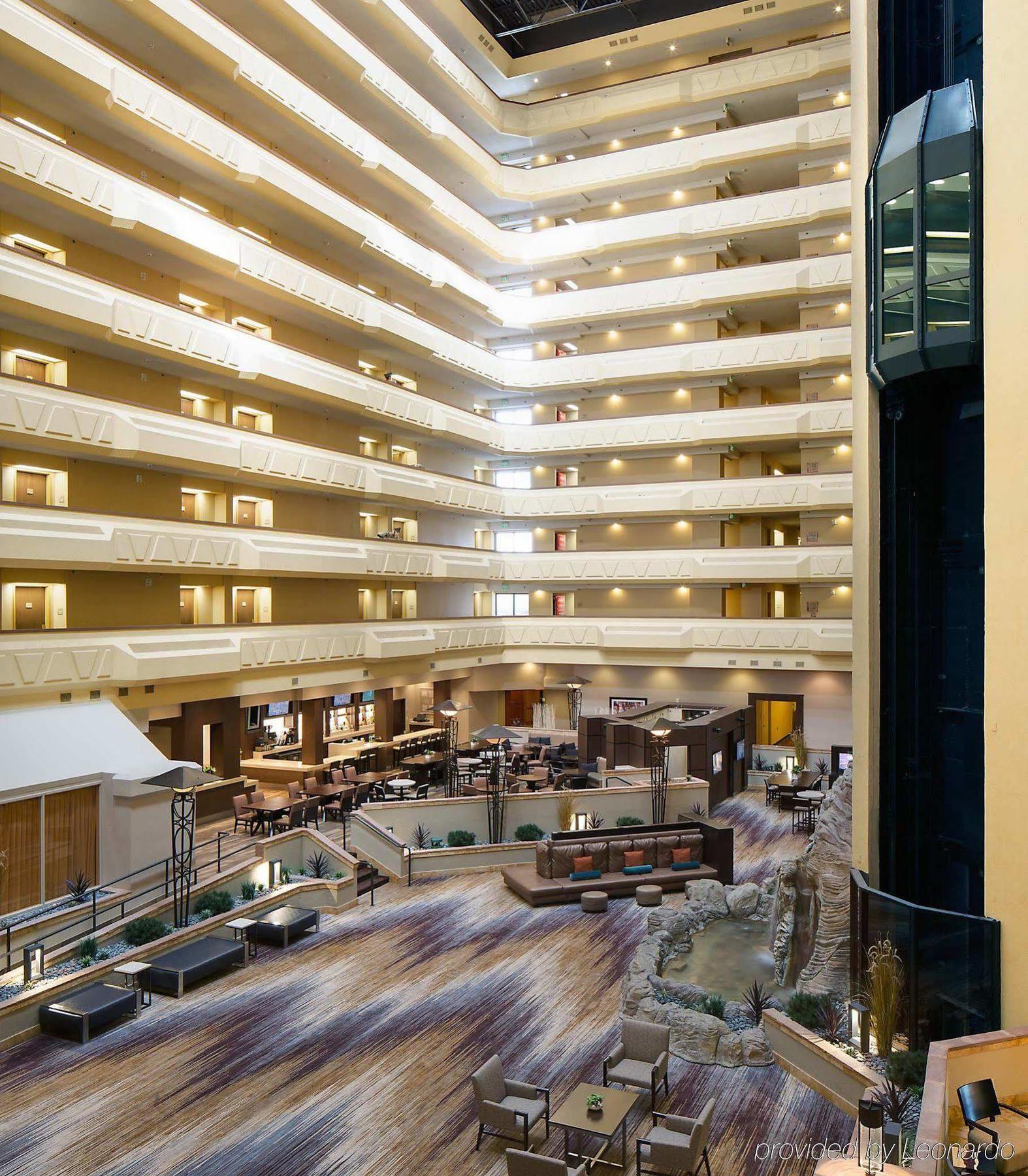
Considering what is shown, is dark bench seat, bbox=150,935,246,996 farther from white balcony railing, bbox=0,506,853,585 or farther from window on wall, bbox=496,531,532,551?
window on wall, bbox=496,531,532,551

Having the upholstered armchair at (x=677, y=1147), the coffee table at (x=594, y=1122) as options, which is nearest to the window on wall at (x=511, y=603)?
the coffee table at (x=594, y=1122)

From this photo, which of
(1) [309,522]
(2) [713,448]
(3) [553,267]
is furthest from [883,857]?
(3) [553,267]

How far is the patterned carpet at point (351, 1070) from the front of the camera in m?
9.51

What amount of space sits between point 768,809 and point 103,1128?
2041cm

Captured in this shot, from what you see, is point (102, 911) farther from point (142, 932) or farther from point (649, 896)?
point (649, 896)

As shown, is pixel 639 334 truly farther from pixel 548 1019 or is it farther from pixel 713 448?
pixel 548 1019

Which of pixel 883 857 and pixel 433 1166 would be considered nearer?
pixel 433 1166

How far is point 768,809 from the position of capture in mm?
26375

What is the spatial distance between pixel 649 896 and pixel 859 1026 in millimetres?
7205

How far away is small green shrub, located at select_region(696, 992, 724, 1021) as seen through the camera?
1246 centimetres

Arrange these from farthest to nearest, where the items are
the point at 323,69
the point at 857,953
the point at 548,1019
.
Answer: the point at 323,69
the point at 548,1019
the point at 857,953

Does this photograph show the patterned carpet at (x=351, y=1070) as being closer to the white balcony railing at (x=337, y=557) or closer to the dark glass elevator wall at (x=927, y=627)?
the dark glass elevator wall at (x=927, y=627)

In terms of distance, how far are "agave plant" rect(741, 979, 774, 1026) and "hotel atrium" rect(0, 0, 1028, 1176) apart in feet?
0.73

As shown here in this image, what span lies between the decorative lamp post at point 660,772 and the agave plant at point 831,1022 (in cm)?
1047
